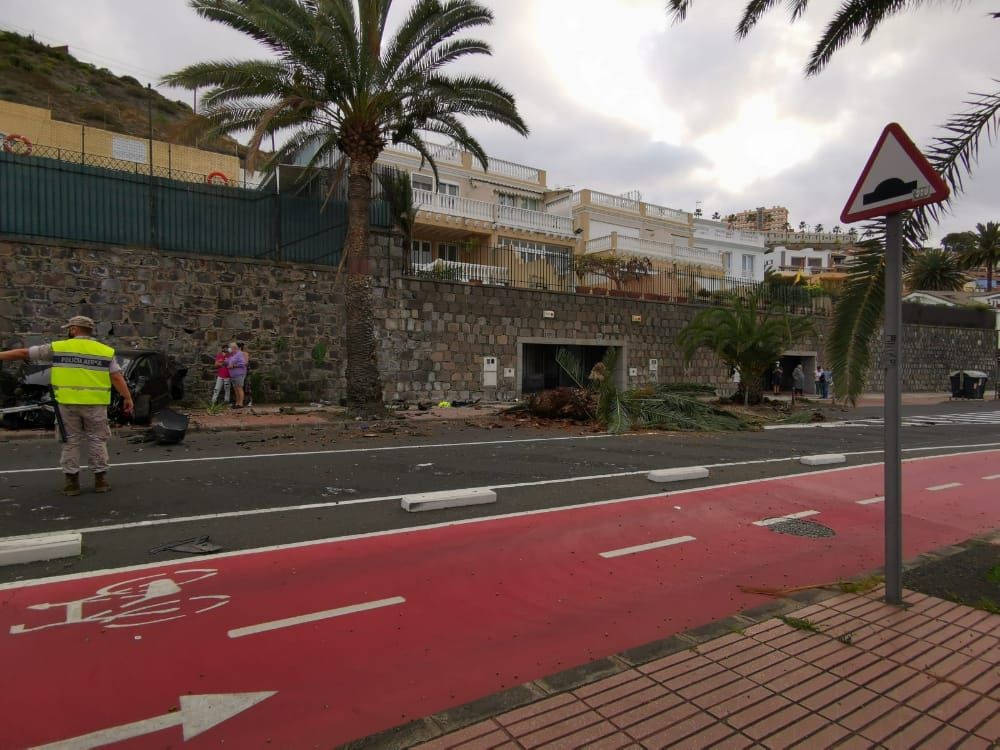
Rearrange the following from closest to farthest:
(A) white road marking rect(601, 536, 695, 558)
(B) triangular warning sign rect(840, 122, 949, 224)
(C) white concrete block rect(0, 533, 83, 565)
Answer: (B) triangular warning sign rect(840, 122, 949, 224) → (C) white concrete block rect(0, 533, 83, 565) → (A) white road marking rect(601, 536, 695, 558)

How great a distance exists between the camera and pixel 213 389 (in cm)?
1602

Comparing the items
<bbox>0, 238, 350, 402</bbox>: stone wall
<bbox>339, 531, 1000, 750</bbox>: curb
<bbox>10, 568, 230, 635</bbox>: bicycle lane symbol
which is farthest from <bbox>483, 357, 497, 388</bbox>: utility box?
<bbox>339, 531, 1000, 750</bbox>: curb

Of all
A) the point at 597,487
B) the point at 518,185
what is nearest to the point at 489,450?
the point at 597,487

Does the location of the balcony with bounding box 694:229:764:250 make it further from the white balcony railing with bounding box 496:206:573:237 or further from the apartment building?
the white balcony railing with bounding box 496:206:573:237

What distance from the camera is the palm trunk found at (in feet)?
47.7

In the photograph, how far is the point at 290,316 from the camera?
56.6 feet

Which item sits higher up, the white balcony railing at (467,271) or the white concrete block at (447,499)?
the white balcony railing at (467,271)

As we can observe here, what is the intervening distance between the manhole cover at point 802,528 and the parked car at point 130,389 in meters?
11.2

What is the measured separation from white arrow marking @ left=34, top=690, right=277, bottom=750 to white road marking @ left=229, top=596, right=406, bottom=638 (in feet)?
2.20

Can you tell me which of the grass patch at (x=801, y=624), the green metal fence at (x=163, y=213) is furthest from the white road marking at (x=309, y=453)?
the green metal fence at (x=163, y=213)

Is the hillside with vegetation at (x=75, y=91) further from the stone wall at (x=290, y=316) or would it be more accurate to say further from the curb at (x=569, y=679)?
the curb at (x=569, y=679)

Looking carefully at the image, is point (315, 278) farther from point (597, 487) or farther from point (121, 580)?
point (121, 580)

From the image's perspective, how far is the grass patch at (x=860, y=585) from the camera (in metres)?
4.23

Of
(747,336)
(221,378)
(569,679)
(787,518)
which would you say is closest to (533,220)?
(747,336)
